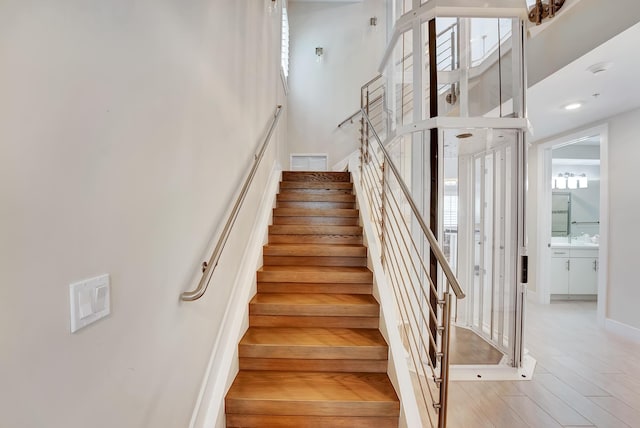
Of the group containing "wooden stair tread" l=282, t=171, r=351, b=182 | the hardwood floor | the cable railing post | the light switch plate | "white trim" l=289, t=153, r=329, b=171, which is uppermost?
"white trim" l=289, t=153, r=329, b=171

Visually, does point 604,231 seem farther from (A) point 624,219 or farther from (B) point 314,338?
(B) point 314,338

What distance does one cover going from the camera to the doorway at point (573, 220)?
3.62 meters

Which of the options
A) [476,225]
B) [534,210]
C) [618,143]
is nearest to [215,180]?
[476,225]

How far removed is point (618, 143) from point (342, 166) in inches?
140

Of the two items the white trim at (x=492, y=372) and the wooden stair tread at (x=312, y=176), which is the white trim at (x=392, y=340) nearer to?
the white trim at (x=492, y=372)

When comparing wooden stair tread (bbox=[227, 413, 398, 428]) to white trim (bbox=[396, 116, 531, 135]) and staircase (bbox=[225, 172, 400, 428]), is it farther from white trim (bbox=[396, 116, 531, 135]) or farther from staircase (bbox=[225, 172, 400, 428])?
white trim (bbox=[396, 116, 531, 135])

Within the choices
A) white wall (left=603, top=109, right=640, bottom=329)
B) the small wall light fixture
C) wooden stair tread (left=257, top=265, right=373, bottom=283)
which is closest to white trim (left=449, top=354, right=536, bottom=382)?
wooden stair tread (left=257, top=265, right=373, bottom=283)

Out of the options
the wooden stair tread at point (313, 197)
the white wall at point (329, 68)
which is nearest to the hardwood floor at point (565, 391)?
the wooden stair tread at point (313, 197)

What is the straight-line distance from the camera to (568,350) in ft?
9.59

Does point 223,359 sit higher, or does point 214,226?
point 214,226

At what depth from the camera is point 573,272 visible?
→ 15.3ft

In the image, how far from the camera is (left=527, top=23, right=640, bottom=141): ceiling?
2.15 m

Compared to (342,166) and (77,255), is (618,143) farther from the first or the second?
(77,255)

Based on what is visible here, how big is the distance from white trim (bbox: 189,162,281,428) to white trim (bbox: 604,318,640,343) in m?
4.06
